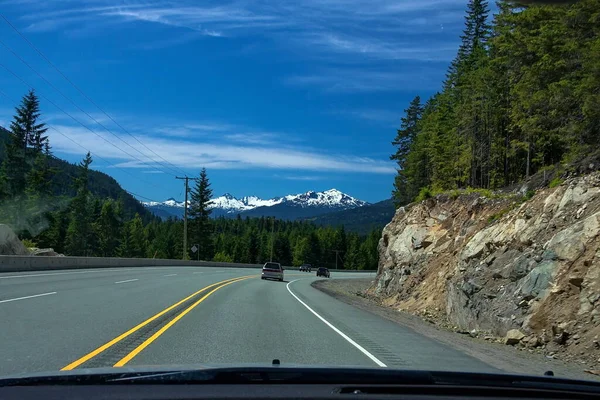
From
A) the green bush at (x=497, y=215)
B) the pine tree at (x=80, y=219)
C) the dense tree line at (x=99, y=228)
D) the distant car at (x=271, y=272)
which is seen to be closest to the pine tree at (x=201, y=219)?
the dense tree line at (x=99, y=228)

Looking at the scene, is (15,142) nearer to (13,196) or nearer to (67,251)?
(13,196)

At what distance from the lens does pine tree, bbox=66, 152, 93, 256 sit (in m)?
99.2

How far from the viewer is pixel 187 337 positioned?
10.9m

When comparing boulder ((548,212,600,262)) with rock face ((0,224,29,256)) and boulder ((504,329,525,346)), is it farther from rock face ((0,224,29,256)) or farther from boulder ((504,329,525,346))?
rock face ((0,224,29,256))

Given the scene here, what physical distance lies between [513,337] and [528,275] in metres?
2.41

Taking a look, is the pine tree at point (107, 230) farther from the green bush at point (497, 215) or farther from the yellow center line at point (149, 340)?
the yellow center line at point (149, 340)

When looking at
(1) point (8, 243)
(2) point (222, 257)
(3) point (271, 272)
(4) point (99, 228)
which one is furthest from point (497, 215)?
(2) point (222, 257)

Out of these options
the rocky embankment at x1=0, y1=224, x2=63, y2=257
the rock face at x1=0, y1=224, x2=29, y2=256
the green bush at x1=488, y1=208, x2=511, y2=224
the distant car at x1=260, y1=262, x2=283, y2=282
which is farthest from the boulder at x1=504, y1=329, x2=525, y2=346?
the rock face at x1=0, y1=224, x2=29, y2=256

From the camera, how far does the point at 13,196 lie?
74750mm

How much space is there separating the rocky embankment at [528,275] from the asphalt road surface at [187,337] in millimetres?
3303

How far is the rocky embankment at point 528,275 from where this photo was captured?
1297 centimetres

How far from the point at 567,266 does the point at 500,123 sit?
31024mm

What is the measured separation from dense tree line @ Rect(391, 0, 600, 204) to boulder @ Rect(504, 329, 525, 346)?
9.05 m

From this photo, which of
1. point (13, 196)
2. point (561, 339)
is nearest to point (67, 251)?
point (13, 196)
